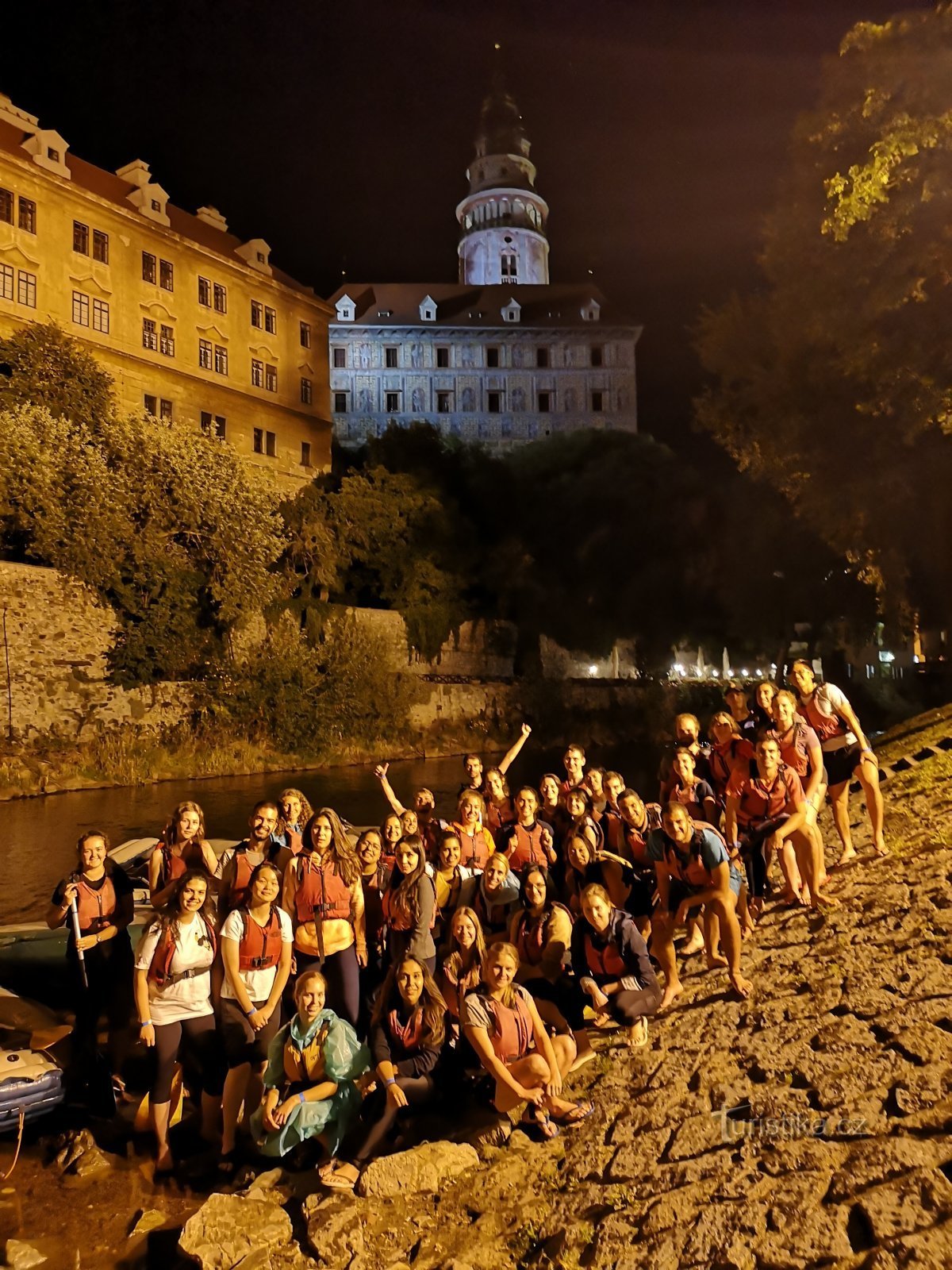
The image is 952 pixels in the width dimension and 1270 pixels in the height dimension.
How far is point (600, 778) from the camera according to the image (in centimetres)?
757

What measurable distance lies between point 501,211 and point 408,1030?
86485 millimetres

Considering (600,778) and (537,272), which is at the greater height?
(537,272)

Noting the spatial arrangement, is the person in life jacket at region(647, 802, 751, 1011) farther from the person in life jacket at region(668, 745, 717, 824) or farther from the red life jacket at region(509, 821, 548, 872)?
the red life jacket at region(509, 821, 548, 872)

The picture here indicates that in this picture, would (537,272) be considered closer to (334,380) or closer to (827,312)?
(334,380)

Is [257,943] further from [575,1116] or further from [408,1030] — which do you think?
[575,1116]

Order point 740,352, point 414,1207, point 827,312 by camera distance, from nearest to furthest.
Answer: point 414,1207 < point 827,312 < point 740,352

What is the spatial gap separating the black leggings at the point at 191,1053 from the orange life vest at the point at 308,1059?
45cm

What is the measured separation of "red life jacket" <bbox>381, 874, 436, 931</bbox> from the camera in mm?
5664

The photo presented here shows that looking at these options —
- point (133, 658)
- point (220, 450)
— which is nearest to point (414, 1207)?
point (133, 658)

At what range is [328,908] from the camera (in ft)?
18.8

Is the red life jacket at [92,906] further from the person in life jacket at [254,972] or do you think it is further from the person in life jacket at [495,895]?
the person in life jacket at [495,895]

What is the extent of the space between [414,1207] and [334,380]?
6563 cm

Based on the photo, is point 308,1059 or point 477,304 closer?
point 308,1059

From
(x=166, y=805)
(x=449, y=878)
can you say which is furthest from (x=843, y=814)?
(x=166, y=805)
